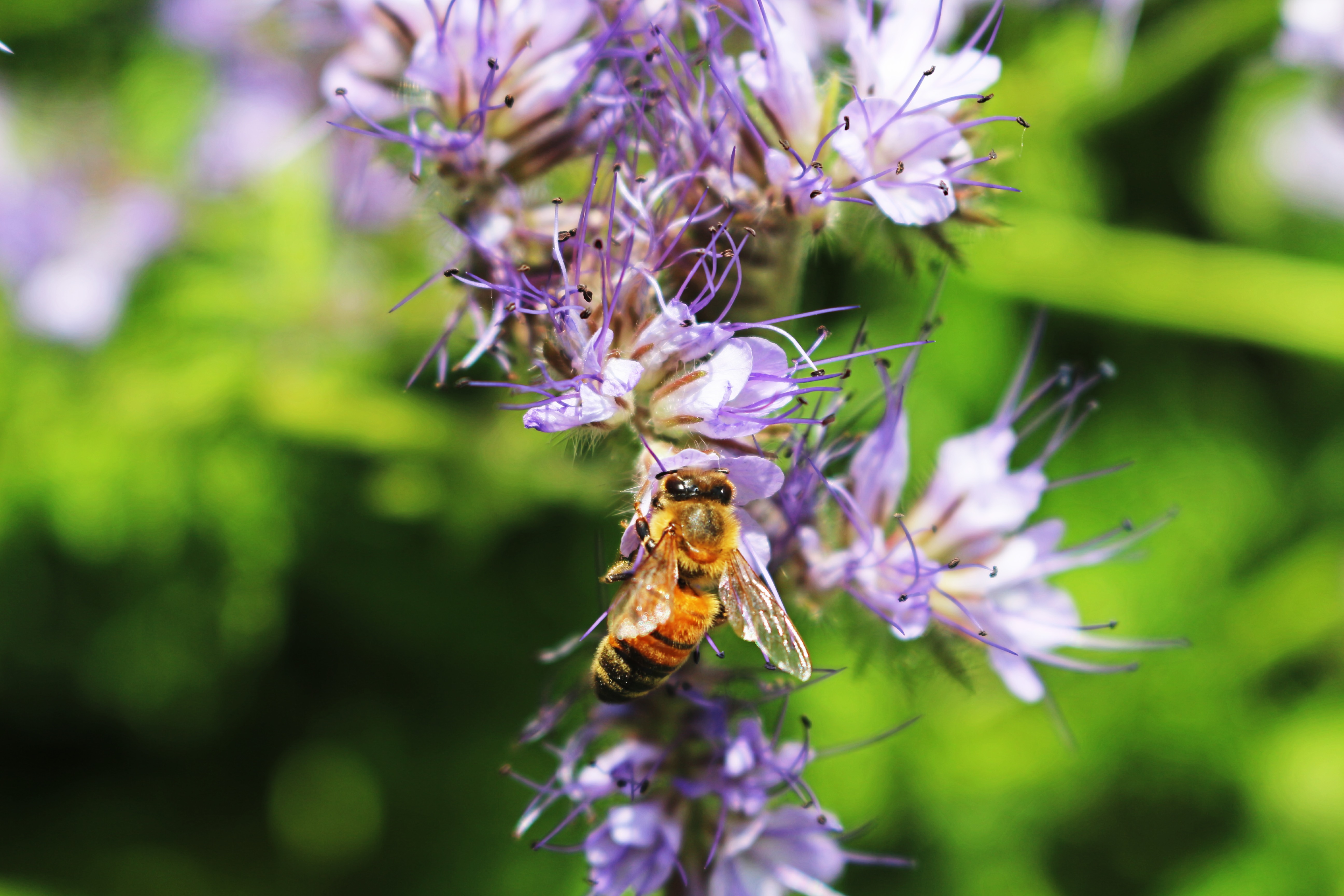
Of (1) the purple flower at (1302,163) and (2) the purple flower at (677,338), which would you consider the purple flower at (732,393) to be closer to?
(2) the purple flower at (677,338)

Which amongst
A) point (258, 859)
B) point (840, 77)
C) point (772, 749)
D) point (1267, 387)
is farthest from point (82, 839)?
point (1267, 387)

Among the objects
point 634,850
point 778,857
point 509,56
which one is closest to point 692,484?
point 634,850

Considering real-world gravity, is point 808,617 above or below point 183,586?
above

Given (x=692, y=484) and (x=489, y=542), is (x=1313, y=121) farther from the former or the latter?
(x=692, y=484)

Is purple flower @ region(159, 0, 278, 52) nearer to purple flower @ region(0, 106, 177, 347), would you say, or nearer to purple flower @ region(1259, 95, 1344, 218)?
purple flower @ region(0, 106, 177, 347)

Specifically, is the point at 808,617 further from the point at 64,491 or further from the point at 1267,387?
the point at 1267,387

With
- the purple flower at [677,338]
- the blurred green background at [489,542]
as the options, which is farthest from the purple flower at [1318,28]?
the purple flower at [677,338]

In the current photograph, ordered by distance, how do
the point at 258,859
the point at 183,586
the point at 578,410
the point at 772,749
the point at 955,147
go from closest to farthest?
the point at 578,410, the point at 955,147, the point at 772,749, the point at 183,586, the point at 258,859

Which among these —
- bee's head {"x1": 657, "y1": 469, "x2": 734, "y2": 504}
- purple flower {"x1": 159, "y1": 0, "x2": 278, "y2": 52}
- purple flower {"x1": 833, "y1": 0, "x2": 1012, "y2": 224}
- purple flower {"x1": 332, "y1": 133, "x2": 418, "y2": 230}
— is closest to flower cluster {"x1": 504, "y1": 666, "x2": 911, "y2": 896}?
bee's head {"x1": 657, "y1": 469, "x2": 734, "y2": 504}

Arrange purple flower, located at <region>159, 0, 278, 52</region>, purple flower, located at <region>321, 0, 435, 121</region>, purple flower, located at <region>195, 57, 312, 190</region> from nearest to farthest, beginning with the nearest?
purple flower, located at <region>321, 0, 435, 121</region>, purple flower, located at <region>195, 57, 312, 190</region>, purple flower, located at <region>159, 0, 278, 52</region>
